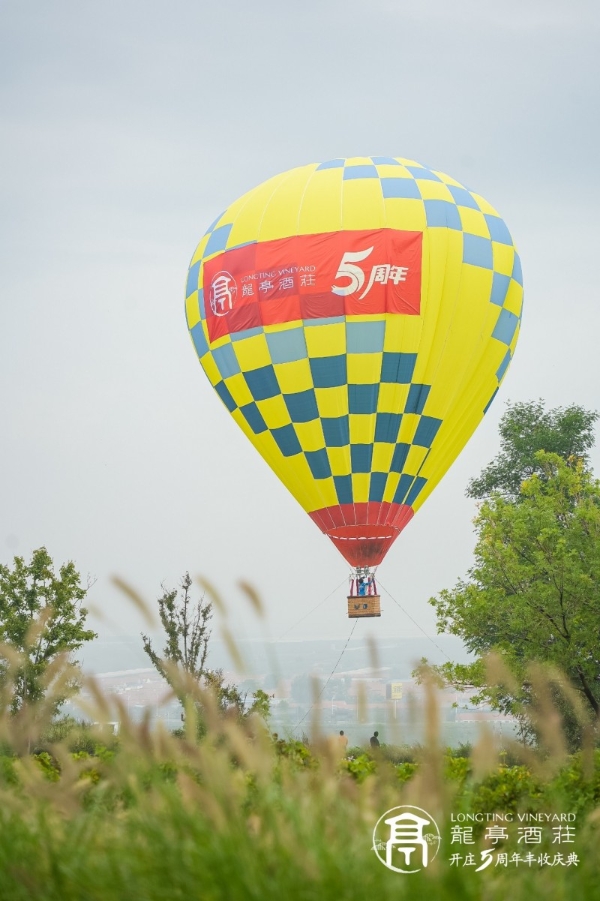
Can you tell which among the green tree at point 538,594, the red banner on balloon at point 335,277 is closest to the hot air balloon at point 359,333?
the red banner on balloon at point 335,277

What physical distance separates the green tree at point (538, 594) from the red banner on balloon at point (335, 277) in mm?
7245

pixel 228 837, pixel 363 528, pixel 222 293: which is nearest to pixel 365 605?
pixel 363 528

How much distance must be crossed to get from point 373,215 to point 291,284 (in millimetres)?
2575

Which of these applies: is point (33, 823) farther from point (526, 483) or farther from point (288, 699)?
point (526, 483)

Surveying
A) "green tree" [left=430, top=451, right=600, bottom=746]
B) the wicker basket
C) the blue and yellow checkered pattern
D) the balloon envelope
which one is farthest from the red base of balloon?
"green tree" [left=430, top=451, right=600, bottom=746]

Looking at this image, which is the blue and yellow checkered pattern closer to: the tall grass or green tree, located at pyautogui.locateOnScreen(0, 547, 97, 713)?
green tree, located at pyautogui.locateOnScreen(0, 547, 97, 713)

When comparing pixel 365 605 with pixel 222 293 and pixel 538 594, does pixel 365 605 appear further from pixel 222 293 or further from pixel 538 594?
pixel 222 293

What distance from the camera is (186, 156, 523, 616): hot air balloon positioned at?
26391 mm

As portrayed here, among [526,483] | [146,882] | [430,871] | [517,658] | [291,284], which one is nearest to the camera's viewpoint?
[430,871]

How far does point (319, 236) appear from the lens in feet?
87.3

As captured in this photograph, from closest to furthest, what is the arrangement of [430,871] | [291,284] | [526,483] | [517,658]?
[430,871] < [291,284] < [517,658] < [526,483]

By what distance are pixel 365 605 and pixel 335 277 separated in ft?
25.7

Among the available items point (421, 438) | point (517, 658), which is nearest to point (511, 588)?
point (517, 658)

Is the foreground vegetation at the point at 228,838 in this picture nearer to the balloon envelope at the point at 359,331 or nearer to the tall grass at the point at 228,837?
the tall grass at the point at 228,837
